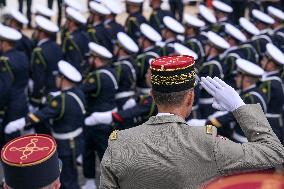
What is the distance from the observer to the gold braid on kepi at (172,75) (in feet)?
6.93

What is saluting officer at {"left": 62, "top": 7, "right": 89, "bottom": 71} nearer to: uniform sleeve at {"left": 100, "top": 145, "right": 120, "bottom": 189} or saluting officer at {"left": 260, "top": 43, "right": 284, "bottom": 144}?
saluting officer at {"left": 260, "top": 43, "right": 284, "bottom": 144}

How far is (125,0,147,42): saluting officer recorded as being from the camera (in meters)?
8.05

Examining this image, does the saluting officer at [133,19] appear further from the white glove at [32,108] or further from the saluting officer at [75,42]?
the white glove at [32,108]

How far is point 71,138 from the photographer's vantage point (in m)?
4.88

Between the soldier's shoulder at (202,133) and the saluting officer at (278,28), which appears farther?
the saluting officer at (278,28)

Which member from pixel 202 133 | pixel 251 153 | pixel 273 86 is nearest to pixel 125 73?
pixel 273 86

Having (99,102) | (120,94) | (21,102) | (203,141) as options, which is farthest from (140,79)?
(203,141)

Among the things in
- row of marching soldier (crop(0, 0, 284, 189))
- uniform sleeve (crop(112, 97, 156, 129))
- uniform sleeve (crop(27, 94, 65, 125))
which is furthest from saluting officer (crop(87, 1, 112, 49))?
uniform sleeve (crop(27, 94, 65, 125))

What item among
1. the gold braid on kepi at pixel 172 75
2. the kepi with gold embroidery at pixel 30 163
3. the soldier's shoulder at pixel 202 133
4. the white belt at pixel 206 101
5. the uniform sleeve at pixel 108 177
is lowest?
the white belt at pixel 206 101

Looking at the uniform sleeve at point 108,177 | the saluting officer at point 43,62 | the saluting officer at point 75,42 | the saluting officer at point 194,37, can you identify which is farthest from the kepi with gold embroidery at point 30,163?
the saluting officer at point 194,37

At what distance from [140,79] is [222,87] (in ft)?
12.6

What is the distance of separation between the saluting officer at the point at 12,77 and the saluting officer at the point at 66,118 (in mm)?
515

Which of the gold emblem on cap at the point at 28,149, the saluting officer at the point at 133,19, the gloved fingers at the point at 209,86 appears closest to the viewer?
the gloved fingers at the point at 209,86

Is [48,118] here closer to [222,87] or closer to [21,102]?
[21,102]
